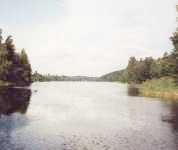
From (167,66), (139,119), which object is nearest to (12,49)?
(167,66)

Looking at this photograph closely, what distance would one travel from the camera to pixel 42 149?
856 inches

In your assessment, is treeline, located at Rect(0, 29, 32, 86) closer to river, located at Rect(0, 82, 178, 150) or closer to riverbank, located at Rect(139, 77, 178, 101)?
riverbank, located at Rect(139, 77, 178, 101)

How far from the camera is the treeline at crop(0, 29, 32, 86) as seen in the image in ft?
363

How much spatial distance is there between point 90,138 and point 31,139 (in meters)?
5.15

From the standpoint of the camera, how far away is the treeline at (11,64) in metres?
111

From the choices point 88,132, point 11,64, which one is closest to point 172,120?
point 88,132

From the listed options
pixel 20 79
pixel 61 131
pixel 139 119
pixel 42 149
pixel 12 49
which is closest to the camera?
pixel 42 149

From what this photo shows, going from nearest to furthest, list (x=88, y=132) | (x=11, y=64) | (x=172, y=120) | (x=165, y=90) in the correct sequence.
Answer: (x=88, y=132) < (x=172, y=120) < (x=165, y=90) < (x=11, y=64)

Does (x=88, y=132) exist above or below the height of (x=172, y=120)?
below

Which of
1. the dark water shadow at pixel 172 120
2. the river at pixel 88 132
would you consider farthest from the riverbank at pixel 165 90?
the river at pixel 88 132

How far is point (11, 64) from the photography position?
11950 centimetres

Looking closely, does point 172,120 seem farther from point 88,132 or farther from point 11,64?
point 11,64

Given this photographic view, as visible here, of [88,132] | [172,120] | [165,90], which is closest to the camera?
[88,132]

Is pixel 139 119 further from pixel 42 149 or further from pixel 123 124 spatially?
pixel 42 149
